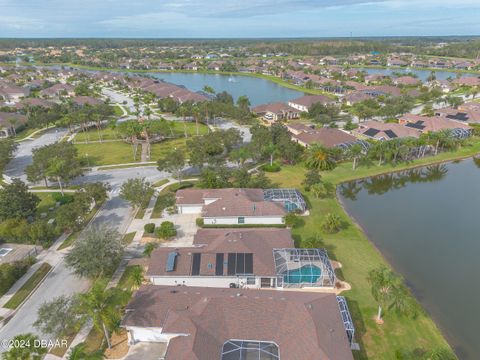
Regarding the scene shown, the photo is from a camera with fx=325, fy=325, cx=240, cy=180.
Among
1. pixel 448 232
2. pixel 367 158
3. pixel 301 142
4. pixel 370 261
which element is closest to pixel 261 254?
pixel 370 261

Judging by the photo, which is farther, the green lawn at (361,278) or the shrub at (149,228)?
the shrub at (149,228)

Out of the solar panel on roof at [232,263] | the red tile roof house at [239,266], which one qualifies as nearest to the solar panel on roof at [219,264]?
the red tile roof house at [239,266]

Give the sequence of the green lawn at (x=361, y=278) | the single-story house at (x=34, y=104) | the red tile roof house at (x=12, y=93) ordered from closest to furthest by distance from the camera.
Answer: the green lawn at (x=361, y=278)
the single-story house at (x=34, y=104)
the red tile roof house at (x=12, y=93)

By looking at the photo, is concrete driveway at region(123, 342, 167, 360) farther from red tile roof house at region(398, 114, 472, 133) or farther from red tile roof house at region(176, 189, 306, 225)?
red tile roof house at region(398, 114, 472, 133)

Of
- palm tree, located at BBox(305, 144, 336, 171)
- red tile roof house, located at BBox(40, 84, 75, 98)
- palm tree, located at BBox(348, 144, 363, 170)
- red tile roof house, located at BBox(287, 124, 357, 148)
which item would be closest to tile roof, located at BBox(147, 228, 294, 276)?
palm tree, located at BBox(305, 144, 336, 171)

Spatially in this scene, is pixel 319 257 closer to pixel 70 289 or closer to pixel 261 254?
pixel 261 254

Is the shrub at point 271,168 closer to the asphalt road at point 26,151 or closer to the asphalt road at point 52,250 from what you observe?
the asphalt road at point 52,250

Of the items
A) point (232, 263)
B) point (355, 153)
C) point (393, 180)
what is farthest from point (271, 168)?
point (232, 263)
